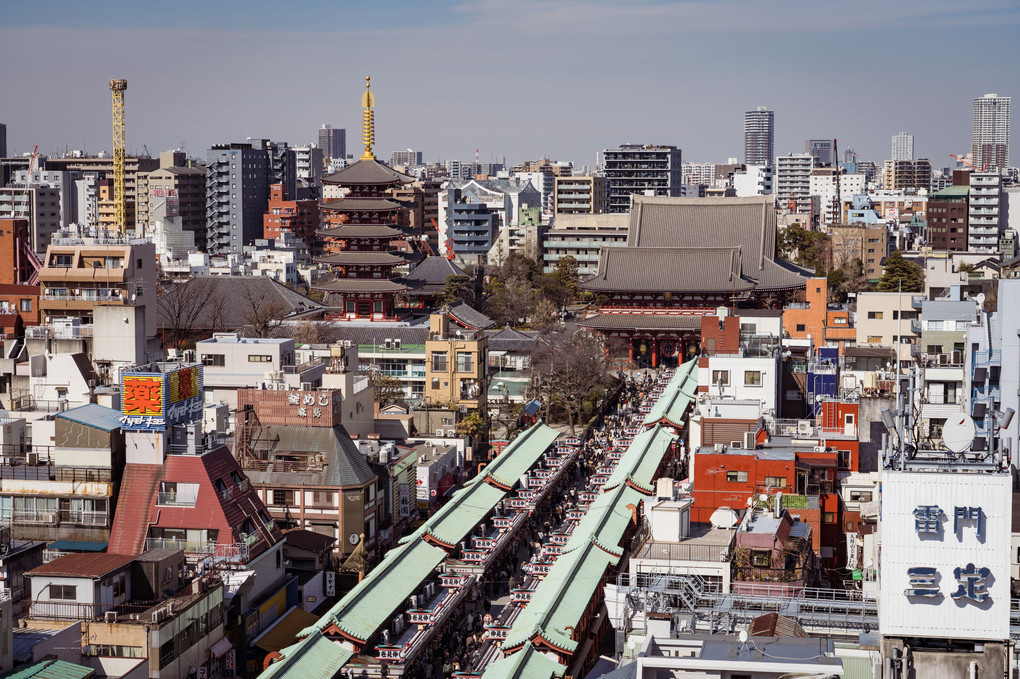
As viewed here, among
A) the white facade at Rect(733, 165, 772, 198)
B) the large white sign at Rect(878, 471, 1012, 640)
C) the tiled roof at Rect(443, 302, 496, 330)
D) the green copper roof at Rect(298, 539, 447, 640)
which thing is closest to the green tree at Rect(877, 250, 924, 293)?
the tiled roof at Rect(443, 302, 496, 330)

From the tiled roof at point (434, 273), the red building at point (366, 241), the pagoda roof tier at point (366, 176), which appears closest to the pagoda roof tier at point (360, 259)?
the red building at point (366, 241)

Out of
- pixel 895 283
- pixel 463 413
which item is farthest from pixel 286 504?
pixel 895 283

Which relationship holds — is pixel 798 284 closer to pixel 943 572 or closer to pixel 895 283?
pixel 895 283

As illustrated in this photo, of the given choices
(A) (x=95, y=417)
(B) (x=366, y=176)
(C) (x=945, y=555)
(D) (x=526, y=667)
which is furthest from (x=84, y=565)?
(B) (x=366, y=176)

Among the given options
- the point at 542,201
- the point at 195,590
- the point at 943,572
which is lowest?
the point at 195,590

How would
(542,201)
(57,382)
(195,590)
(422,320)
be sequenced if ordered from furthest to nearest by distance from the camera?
(542,201) < (422,320) < (57,382) < (195,590)

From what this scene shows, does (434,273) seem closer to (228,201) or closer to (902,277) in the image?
(902,277)

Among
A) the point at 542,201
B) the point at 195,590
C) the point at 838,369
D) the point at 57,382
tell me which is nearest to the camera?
the point at 195,590

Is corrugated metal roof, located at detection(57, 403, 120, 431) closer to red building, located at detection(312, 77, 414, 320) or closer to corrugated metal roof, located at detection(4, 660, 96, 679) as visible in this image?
corrugated metal roof, located at detection(4, 660, 96, 679)
